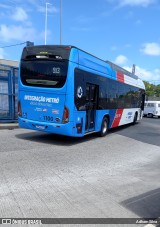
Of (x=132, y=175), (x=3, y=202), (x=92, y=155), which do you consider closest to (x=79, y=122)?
(x=92, y=155)

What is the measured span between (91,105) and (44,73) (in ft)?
8.19

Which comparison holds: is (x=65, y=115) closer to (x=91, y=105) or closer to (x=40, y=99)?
(x=40, y=99)

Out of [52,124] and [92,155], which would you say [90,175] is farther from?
[52,124]

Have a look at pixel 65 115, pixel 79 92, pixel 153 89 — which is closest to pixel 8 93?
pixel 79 92

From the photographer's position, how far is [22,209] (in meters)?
4.45

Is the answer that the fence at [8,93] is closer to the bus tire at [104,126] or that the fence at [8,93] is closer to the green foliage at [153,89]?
the bus tire at [104,126]

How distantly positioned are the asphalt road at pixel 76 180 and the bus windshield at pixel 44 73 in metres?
2.22

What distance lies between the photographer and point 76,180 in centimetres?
617

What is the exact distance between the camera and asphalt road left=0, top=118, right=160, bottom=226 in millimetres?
4605

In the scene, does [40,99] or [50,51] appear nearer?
[50,51]

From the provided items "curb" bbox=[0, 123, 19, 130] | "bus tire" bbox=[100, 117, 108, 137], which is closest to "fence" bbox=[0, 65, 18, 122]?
"curb" bbox=[0, 123, 19, 130]

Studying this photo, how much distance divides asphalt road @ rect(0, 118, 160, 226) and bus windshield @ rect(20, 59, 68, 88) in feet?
7.29

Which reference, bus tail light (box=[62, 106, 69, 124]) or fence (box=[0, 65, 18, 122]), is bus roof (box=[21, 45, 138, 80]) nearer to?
bus tail light (box=[62, 106, 69, 124])

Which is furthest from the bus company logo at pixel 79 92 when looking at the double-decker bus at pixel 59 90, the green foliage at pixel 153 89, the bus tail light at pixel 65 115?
the green foliage at pixel 153 89
